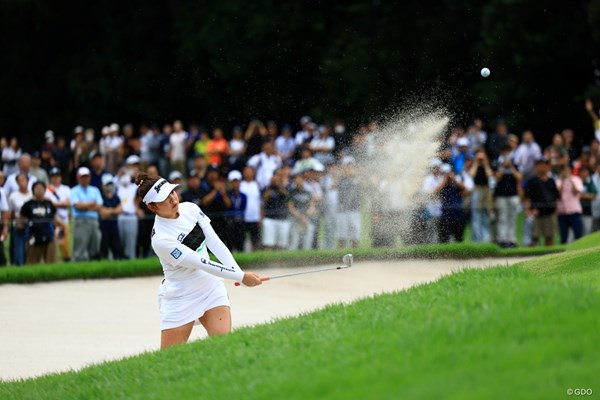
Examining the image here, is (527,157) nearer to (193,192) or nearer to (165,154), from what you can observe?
(193,192)

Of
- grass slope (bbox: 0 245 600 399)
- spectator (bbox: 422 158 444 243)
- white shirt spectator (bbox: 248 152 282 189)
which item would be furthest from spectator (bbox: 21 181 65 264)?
grass slope (bbox: 0 245 600 399)

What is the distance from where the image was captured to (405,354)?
29.4 feet

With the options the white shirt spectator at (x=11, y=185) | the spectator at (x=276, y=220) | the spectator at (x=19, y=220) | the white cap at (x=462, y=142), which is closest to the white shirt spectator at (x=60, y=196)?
the white shirt spectator at (x=11, y=185)

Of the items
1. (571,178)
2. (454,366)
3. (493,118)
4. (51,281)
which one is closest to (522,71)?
(493,118)

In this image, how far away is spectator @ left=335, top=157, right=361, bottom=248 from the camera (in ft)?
76.2

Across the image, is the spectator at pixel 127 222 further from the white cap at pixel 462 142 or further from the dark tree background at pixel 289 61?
the dark tree background at pixel 289 61

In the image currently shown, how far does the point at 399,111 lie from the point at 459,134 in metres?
8.47

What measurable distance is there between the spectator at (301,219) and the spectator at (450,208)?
2405 mm

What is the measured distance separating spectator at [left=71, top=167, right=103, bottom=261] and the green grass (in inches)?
40.4

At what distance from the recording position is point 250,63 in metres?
41.3

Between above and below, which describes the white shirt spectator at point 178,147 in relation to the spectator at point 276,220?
above

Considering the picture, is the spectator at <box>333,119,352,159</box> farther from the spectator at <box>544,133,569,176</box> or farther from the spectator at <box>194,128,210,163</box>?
the spectator at <box>544,133,569,176</box>

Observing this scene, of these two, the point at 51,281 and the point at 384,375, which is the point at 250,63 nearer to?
the point at 51,281

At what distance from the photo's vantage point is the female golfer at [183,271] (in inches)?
453
